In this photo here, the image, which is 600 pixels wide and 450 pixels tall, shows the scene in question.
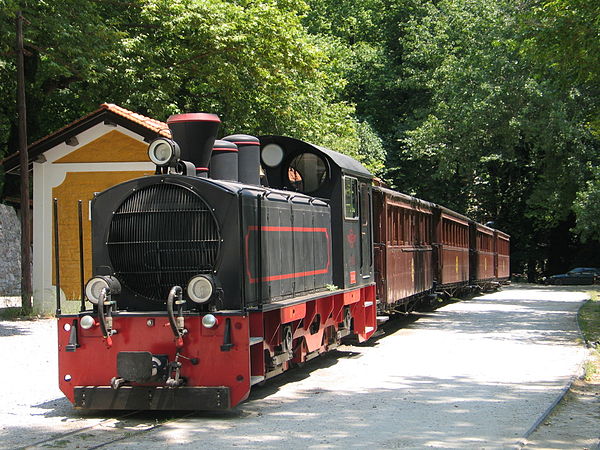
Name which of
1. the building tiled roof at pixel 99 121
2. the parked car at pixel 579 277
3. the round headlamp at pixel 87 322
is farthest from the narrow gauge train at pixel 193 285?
the parked car at pixel 579 277

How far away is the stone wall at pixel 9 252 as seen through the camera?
1167 inches

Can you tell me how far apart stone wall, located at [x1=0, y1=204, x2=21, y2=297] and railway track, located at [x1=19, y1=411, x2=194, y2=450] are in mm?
22752

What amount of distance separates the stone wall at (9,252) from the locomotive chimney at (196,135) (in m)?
22.4

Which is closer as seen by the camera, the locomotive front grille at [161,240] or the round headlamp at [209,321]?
the round headlamp at [209,321]

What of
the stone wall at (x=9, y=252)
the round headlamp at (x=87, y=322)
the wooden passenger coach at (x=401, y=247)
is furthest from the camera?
the stone wall at (x=9, y=252)

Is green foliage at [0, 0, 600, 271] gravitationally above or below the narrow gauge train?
above

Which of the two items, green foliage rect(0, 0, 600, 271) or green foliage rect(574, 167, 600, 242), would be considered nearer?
green foliage rect(0, 0, 600, 271)

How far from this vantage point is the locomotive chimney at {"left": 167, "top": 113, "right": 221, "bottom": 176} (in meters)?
8.92

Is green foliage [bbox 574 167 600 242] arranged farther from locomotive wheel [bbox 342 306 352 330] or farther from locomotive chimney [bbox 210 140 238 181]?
locomotive chimney [bbox 210 140 238 181]

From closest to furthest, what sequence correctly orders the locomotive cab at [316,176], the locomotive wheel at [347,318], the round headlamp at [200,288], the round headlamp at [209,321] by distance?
the round headlamp at [209,321] → the round headlamp at [200,288] → the locomotive cab at [316,176] → the locomotive wheel at [347,318]

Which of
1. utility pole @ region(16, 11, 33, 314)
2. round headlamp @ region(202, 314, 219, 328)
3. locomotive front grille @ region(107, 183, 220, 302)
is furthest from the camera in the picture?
utility pole @ region(16, 11, 33, 314)

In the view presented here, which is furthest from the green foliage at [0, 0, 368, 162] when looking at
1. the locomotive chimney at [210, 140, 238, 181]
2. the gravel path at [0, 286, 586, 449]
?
the locomotive chimney at [210, 140, 238, 181]

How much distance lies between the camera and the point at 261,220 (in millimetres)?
8922

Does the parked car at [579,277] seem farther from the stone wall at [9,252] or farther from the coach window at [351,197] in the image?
the coach window at [351,197]
